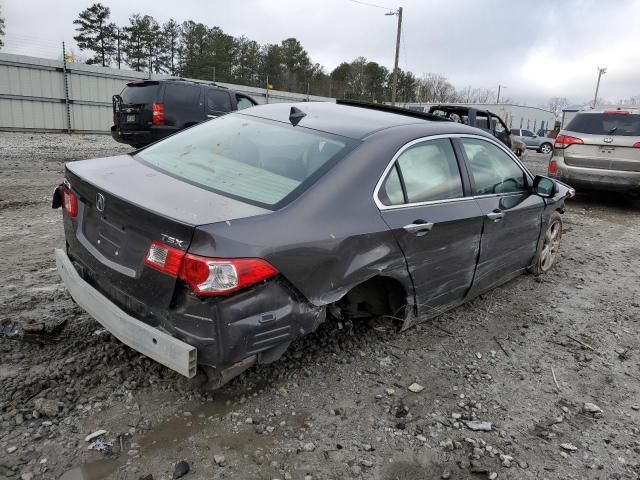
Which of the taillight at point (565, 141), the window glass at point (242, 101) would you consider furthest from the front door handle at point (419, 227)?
the window glass at point (242, 101)

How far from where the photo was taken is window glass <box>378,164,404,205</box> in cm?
282

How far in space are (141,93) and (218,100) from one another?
164cm

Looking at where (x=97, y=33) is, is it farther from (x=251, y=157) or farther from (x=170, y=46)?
(x=251, y=157)

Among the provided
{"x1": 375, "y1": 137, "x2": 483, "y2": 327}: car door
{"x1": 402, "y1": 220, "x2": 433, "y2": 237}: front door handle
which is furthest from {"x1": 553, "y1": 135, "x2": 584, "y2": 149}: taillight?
{"x1": 402, "y1": 220, "x2": 433, "y2": 237}: front door handle

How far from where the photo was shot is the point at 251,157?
9.63 feet

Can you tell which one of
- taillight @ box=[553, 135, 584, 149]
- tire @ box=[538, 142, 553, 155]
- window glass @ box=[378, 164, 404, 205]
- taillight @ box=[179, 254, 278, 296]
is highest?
taillight @ box=[553, 135, 584, 149]

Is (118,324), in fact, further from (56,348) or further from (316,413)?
(316,413)

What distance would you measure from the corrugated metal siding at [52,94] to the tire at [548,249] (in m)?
17.8

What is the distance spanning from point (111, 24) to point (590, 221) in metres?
44.8

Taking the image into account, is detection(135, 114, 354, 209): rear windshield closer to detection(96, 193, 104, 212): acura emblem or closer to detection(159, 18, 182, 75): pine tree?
detection(96, 193, 104, 212): acura emblem

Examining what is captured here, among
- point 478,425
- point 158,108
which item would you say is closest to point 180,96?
point 158,108

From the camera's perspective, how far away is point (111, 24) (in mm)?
41938

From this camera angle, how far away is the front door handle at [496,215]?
11.8ft

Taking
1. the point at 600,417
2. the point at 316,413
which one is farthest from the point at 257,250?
the point at 600,417
